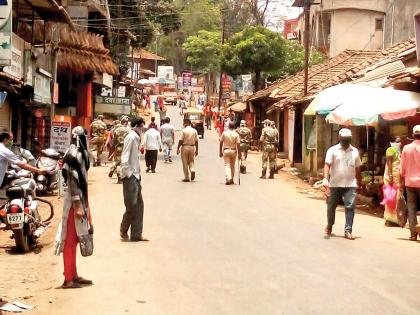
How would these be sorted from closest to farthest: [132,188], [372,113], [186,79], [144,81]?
[132,188], [372,113], [144,81], [186,79]

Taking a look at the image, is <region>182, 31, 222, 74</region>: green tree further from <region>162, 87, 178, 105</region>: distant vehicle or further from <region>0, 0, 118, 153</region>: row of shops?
<region>0, 0, 118, 153</region>: row of shops

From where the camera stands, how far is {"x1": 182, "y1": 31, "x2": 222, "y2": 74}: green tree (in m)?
75.2

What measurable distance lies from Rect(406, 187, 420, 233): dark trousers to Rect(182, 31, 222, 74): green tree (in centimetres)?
6385

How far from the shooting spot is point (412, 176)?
37.0 ft

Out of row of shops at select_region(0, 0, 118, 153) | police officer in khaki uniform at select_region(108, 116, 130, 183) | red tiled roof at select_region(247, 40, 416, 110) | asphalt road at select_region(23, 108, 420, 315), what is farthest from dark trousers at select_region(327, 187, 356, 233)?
red tiled roof at select_region(247, 40, 416, 110)

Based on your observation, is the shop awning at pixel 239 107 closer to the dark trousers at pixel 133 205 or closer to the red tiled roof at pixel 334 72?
the red tiled roof at pixel 334 72

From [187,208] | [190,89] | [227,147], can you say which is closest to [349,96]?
[187,208]

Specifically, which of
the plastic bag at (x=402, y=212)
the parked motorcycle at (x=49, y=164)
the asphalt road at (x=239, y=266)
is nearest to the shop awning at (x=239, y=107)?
the parked motorcycle at (x=49, y=164)

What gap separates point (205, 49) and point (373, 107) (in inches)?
2481

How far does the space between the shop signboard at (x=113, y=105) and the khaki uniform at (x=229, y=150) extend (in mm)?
16940

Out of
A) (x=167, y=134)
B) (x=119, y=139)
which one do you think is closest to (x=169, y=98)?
(x=167, y=134)

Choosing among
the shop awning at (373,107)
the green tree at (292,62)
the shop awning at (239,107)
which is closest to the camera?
the shop awning at (373,107)

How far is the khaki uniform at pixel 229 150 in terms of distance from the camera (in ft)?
66.6

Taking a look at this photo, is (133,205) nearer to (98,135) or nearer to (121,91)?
(98,135)
